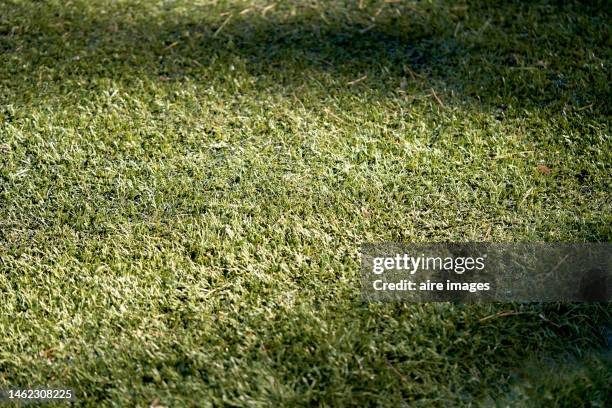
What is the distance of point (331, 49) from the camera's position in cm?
346

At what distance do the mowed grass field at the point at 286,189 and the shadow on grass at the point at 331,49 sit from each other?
0.01m

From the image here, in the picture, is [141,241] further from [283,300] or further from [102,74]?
[102,74]

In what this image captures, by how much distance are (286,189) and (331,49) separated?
2.99 ft

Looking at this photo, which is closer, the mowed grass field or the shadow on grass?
the mowed grass field

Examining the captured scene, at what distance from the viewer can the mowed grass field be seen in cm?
226

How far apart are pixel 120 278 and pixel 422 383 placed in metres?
1.00

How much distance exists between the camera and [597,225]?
8.68 ft

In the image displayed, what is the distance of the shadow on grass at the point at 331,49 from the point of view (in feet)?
10.6

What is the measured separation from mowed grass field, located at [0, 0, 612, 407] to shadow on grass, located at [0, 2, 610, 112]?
1cm

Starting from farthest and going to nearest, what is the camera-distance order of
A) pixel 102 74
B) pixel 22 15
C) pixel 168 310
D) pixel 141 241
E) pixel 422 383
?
pixel 22 15 < pixel 102 74 < pixel 141 241 < pixel 168 310 < pixel 422 383

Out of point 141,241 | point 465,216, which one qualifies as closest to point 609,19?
point 465,216

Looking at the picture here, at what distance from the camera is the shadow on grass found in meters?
3.24

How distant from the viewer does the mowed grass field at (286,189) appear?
226 cm

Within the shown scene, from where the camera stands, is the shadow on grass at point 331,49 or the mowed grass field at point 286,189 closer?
the mowed grass field at point 286,189
